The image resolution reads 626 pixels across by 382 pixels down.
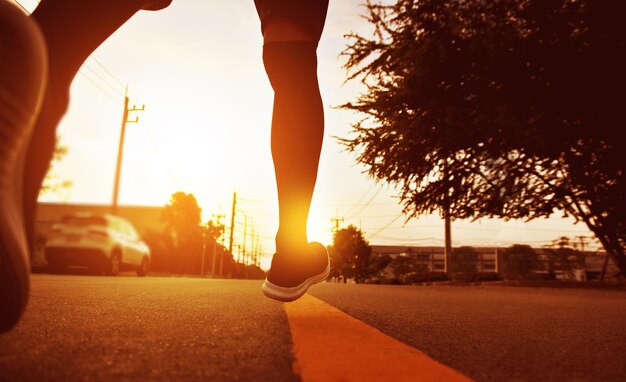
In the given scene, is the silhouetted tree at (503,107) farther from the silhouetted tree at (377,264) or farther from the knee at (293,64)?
the silhouetted tree at (377,264)

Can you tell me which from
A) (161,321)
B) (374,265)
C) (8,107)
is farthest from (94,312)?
(374,265)

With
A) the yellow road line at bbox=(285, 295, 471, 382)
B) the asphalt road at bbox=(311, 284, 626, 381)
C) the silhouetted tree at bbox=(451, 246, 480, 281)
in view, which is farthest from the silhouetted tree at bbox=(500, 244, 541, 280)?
Answer: the yellow road line at bbox=(285, 295, 471, 382)

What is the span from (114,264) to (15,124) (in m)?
0.31

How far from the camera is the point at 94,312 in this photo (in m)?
1.76

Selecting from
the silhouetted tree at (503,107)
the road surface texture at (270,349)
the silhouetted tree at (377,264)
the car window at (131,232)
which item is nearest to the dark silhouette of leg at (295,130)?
the road surface texture at (270,349)

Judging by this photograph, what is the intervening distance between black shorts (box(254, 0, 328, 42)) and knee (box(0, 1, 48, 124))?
1.29 m

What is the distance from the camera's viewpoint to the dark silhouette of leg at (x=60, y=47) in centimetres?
101

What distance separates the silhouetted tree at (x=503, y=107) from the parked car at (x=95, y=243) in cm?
773

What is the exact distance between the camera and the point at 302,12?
199 cm

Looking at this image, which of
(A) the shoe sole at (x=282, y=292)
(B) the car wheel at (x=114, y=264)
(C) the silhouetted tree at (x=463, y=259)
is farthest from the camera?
(C) the silhouetted tree at (x=463, y=259)

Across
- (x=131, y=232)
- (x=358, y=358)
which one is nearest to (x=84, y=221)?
(x=131, y=232)

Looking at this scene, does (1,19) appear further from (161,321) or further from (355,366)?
(161,321)

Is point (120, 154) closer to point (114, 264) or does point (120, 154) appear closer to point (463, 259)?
point (114, 264)

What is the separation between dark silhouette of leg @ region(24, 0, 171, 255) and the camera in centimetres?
101
